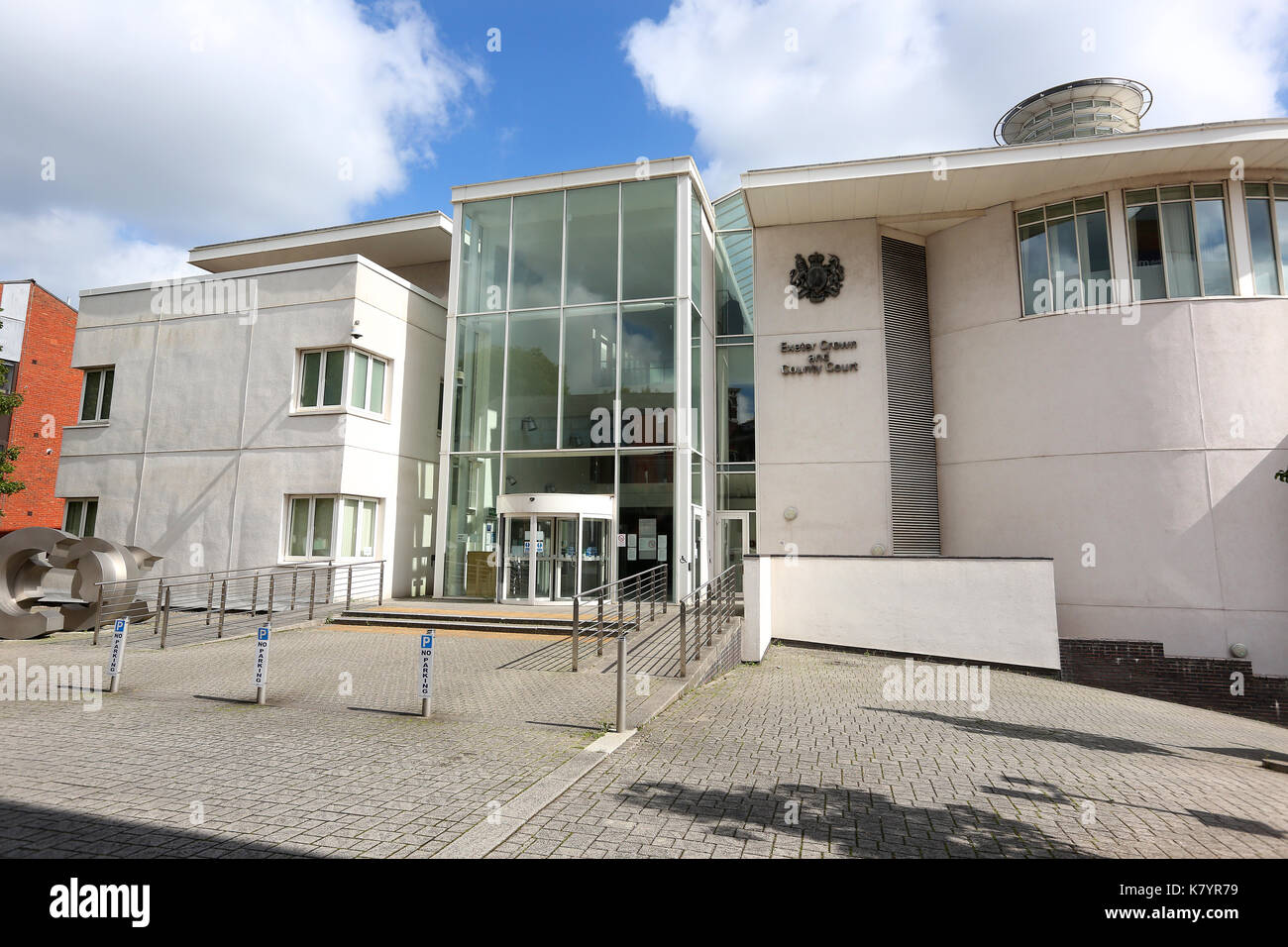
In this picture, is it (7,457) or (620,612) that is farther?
(7,457)

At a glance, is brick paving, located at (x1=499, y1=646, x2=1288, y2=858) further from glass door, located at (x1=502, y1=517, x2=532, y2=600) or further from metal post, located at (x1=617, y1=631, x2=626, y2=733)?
glass door, located at (x1=502, y1=517, x2=532, y2=600)

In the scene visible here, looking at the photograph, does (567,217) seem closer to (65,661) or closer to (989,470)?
(989,470)

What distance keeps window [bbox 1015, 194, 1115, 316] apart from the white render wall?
15.7 metres

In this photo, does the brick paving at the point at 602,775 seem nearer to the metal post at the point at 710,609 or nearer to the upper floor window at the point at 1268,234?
the metal post at the point at 710,609

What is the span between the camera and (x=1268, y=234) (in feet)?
52.2

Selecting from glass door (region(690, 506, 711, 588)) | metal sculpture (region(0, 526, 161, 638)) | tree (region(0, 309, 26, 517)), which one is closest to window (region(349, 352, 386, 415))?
metal sculpture (region(0, 526, 161, 638))

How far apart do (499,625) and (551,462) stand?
537 cm

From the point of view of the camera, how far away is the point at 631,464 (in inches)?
682

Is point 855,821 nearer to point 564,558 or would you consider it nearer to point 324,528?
point 564,558

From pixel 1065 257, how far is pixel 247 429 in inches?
789

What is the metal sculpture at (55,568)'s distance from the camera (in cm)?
1299

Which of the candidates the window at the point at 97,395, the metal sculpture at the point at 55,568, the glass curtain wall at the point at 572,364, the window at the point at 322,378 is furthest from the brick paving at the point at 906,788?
the window at the point at 97,395

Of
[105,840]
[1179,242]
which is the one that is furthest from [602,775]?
[1179,242]
